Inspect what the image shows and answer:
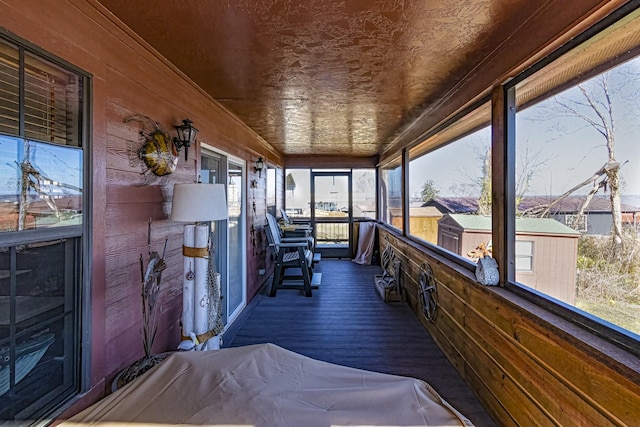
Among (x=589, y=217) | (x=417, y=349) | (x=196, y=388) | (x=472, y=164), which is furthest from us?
(x=417, y=349)

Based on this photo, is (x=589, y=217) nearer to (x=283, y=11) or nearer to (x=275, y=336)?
(x=283, y=11)

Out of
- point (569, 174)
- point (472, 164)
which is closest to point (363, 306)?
point (472, 164)

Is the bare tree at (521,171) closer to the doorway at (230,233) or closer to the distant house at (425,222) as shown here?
the distant house at (425,222)

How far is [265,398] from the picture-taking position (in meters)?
1.22

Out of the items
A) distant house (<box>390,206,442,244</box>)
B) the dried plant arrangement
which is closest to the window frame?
distant house (<box>390,206,442,244</box>)

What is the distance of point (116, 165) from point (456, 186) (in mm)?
2823

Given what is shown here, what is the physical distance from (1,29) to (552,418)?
8.89 ft

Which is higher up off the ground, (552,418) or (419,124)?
(419,124)

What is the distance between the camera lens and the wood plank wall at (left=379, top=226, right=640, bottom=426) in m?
1.15

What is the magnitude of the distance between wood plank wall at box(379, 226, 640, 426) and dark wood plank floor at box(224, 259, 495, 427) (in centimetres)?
17

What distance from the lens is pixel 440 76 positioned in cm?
246

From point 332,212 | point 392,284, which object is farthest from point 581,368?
point 332,212

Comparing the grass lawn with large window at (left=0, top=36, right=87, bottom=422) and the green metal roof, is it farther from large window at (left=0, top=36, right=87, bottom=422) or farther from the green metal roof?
large window at (left=0, top=36, right=87, bottom=422)

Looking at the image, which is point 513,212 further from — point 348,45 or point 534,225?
point 348,45
